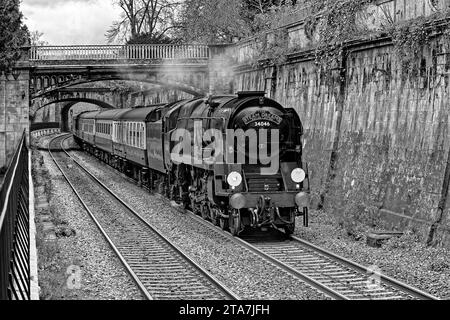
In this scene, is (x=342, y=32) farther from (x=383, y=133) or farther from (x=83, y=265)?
(x=83, y=265)

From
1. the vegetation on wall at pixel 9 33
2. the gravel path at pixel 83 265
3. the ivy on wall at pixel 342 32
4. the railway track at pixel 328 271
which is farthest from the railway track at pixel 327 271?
the vegetation on wall at pixel 9 33

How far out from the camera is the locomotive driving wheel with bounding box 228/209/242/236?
51.8 ft

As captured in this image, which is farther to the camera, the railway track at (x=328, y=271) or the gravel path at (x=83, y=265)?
the gravel path at (x=83, y=265)

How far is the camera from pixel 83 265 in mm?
13133

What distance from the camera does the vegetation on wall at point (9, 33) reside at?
32562 millimetres

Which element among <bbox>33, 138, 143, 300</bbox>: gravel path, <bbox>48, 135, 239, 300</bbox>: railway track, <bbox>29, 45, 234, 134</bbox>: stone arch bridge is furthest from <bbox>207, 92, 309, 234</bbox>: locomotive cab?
<bbox>29, 45, 234, 134</bbox>: stone arch bridge

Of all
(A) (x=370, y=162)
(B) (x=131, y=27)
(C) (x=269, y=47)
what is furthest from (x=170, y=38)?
(A) (x=370, y=162)

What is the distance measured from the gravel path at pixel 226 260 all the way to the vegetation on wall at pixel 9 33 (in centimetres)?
1443

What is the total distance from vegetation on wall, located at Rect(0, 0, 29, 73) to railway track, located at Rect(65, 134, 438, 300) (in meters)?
20.4

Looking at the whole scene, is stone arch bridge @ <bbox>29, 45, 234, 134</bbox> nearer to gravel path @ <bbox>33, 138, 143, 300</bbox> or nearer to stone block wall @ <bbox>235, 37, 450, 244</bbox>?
stone block wall @ <bbox>235, 37, 450, 244</bbox>

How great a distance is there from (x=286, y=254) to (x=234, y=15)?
87.8ft

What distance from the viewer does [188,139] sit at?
19.0 metres

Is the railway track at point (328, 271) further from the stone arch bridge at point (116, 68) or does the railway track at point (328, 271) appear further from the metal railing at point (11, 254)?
the stone arch bridge at point (116, 68)
